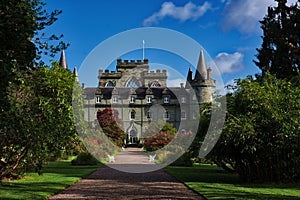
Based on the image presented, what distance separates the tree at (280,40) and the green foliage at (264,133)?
10.8 meters

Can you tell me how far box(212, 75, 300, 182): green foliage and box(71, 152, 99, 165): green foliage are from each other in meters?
12.8

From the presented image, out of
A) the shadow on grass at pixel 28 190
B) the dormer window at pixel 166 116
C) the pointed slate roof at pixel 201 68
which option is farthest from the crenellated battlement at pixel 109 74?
the shadow on grass at pixel 28 190

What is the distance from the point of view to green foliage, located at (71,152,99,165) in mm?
25469

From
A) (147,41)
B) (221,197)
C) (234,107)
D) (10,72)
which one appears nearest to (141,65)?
(147,41)

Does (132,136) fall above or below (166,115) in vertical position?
below

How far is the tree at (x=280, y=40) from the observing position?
2536 cm

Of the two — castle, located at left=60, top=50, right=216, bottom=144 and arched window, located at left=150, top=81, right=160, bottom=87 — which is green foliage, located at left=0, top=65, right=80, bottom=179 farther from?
arched window, located at left=150, top=81, right=160, bottom=87

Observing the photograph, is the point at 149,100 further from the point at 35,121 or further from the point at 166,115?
the point at 35,121

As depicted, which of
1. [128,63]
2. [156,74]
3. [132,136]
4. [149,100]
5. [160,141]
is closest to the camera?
[160,141]

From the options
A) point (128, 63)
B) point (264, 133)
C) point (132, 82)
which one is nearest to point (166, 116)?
point (132, 82)

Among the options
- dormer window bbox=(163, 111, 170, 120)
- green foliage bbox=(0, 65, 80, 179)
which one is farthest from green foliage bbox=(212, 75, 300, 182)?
dormer window bbox=(163, 111, 170, 120)

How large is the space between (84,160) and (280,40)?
48.2ft

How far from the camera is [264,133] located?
13992 mm

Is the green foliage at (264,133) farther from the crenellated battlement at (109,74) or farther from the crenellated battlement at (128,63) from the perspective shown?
the crenellated battlement at (128,63)
